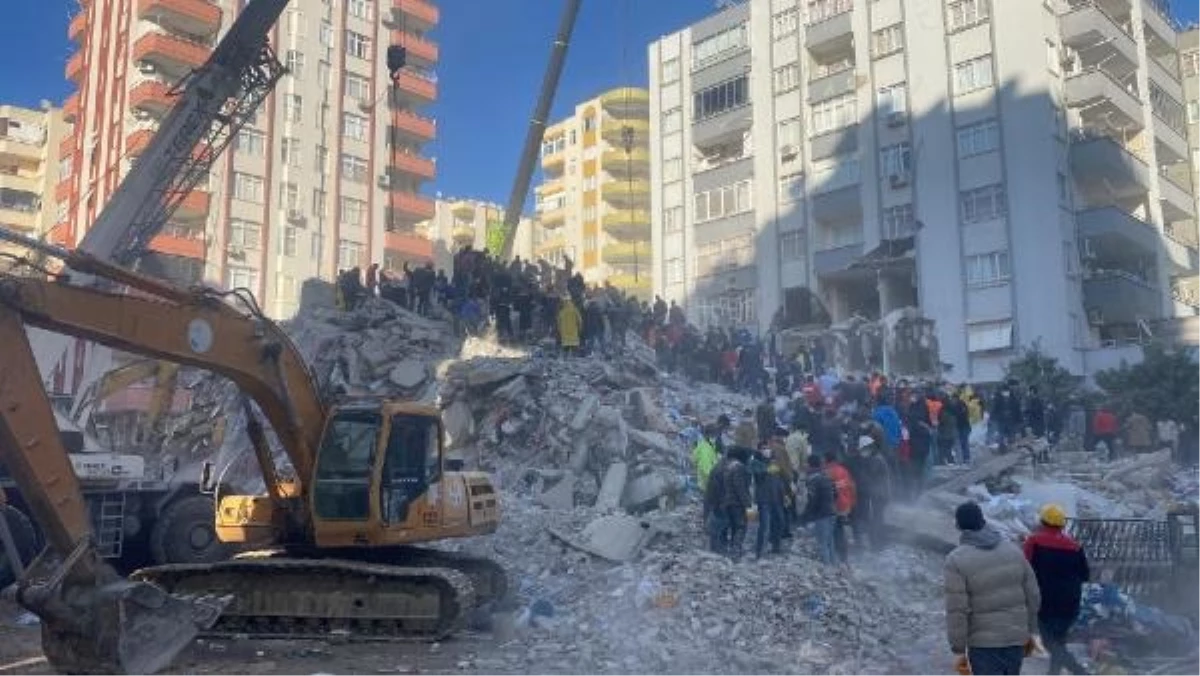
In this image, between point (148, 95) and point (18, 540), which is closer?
point (18, 540)

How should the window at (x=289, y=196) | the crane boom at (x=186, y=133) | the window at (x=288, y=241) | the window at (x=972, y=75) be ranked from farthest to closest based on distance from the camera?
1. the window at (x=289, y=196)
2. the window at (x=288, y=241)
3. the window at (x=972, y=75)
4. the crane boom at (x=186, y=133)

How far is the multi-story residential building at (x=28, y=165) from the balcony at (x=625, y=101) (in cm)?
3425

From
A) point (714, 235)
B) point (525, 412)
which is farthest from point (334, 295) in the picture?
point (714, 235)

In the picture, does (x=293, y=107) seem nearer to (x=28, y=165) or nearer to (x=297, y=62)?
(x=297, y=62)

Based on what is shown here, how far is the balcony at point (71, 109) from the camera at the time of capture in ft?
178

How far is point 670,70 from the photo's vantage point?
164ft

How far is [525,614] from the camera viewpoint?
34.1ft

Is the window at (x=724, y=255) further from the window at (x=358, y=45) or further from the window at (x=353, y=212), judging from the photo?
the window at (x=358, y=45)

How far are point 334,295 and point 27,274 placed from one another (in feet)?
52.4

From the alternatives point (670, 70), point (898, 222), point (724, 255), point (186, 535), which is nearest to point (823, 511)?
point (186, 535)

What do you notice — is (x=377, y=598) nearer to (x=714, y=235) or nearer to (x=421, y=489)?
(x=421, y=489)

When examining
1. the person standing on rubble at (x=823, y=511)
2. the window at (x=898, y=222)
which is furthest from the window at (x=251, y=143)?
the person standing on rubble at (x=823, y=511)

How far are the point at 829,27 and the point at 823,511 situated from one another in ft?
114

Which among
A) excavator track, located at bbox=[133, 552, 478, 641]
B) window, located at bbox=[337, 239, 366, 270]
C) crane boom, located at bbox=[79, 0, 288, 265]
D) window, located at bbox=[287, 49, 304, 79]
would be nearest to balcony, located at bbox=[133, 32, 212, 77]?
window, located at bbox=[287, 49, 304, 79]
